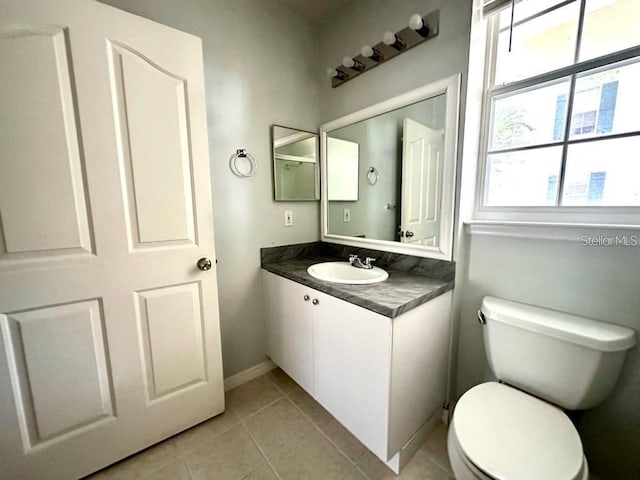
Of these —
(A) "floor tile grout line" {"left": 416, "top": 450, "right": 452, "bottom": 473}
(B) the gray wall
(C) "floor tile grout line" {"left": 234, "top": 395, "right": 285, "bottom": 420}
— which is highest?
(B) the gray wall

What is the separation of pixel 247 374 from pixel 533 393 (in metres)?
1.58

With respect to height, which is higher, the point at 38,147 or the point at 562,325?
the point at 38,147

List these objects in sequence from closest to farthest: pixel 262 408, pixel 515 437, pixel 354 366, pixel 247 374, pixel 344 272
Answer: pixel 515 437 → pixel 354 366 → pixel 262 408 → pixel 344 272 → pixel 247 374

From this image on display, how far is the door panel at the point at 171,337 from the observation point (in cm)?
119

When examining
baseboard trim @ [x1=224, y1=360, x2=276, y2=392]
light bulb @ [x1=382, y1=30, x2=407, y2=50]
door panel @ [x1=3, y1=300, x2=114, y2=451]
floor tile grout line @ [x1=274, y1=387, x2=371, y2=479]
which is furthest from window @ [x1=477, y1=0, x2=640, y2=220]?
door panel @ [x1=3, y1=300, x2=114, y2=451]

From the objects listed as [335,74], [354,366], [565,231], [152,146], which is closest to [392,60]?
[335,74]

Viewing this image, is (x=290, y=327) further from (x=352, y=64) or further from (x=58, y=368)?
(x=352, y=64)

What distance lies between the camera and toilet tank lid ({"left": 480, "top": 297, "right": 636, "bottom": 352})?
0.87 m

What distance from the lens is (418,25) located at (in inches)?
46.8

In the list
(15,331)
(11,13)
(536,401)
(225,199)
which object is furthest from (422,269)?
(11,13)

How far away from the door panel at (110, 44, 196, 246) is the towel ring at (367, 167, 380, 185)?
42.1 inches

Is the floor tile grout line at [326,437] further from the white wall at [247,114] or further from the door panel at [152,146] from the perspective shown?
the door panel at [152,146]

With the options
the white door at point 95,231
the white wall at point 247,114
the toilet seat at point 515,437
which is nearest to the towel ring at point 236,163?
the white wall at point 247,114

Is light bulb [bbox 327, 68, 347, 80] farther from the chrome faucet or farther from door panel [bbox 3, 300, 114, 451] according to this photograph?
door panel [bbox 3, 300, 114, 451]
